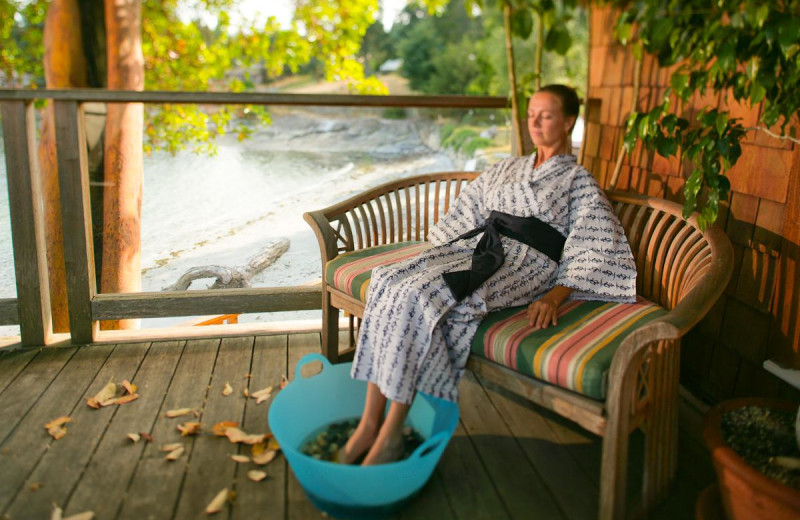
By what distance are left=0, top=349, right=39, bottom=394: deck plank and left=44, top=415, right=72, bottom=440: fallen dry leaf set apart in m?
0.40

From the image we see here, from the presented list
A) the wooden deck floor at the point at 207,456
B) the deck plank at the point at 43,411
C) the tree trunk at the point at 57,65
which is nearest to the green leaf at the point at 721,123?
the wooden deck floor at the point at 207,456

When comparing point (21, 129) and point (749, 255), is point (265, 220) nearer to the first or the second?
point (21, 129)

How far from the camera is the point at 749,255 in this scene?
204 cm

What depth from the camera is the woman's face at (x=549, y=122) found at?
7.16 feet

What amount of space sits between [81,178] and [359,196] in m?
1.16

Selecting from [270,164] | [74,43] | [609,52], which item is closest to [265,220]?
[270,164]

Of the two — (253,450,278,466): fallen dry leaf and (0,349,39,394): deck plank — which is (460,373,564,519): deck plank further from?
(0,349,39,394): deck plank

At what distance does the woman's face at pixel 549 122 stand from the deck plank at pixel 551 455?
0.94m

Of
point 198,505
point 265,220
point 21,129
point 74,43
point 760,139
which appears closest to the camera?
point 198,505

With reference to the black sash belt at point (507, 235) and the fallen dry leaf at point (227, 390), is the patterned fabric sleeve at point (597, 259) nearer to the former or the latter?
the black sash belt at point (507, 235)

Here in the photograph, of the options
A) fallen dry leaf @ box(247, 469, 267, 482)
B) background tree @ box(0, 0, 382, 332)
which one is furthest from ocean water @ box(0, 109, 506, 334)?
fallen dry leaf @ box(247, 469, 267, 482)

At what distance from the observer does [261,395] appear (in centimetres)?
235

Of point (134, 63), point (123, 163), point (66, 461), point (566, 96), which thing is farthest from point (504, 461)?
point (134, 63)

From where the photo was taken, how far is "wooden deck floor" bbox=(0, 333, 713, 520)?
175cm
